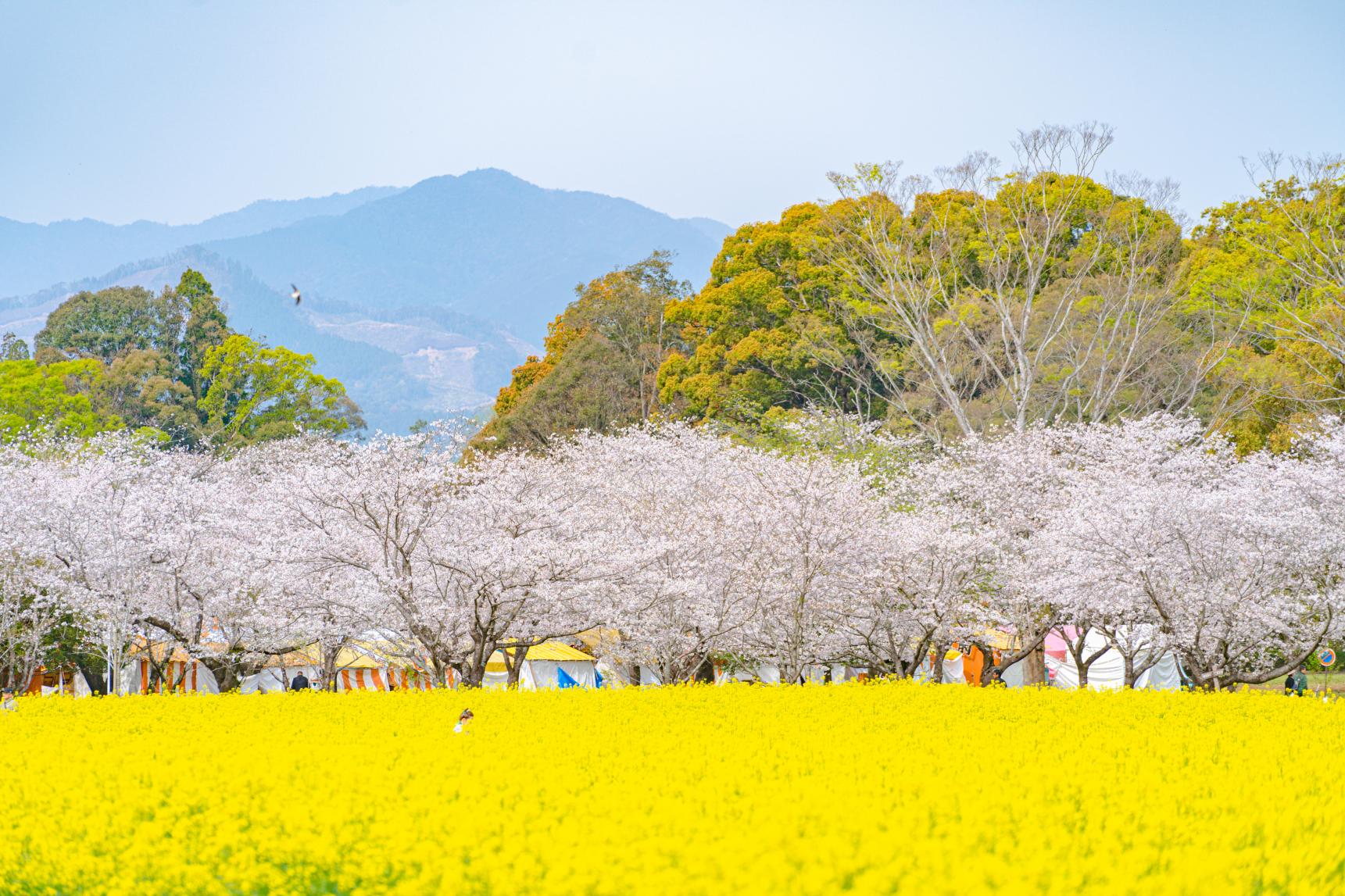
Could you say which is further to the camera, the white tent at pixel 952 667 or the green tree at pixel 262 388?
the green tree at pixel 262 388

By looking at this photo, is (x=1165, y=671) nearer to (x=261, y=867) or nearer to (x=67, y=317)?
(x=261, y=867)

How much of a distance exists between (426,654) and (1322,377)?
21.4m

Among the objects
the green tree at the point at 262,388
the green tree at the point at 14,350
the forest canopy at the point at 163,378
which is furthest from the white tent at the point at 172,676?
the green tree at the point at 14,350

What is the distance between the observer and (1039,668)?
24.4 metres

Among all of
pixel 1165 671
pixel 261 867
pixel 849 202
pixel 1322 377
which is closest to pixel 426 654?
pixel 261 867

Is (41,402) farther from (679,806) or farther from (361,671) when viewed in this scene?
(679,806)

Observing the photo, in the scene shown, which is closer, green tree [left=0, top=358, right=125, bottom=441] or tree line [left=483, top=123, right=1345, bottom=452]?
tree line [left=483, top=123, right=1345, bottom=452]

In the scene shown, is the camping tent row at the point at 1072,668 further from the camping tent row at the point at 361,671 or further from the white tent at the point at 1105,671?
the camping tent row at the point at 361,671

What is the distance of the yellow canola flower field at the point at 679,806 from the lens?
185 inches

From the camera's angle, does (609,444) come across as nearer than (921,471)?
No

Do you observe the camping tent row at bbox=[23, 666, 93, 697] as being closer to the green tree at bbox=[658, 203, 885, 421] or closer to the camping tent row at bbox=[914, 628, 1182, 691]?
the camping tent row at bbox=[914, 628, 1182, 691]

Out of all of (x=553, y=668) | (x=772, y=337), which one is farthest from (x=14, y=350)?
(x=553, y=668)

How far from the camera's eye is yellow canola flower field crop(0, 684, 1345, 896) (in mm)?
4695

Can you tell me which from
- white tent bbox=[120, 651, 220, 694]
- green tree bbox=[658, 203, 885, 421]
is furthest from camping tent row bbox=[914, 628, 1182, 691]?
white tent bbox=[120, 651, 220, 694]
